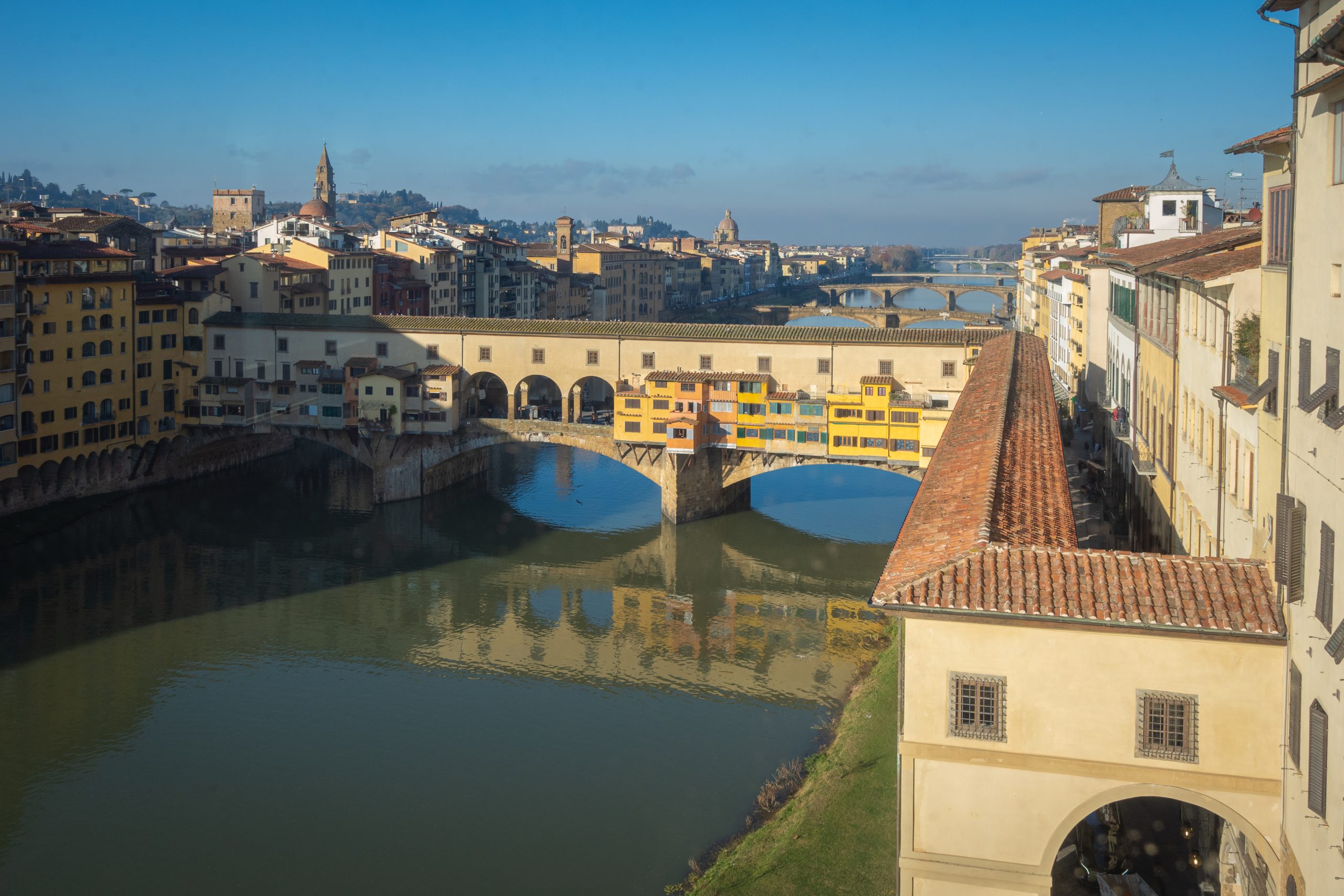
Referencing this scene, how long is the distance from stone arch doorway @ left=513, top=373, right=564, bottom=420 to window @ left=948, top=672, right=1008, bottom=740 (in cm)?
Answer: 3127

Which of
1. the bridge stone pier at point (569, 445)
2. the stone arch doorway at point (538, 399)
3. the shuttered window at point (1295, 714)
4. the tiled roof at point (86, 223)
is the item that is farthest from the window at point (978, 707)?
the tiled roof at point (86, 223)

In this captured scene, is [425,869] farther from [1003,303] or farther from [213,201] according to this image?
[1003,303]

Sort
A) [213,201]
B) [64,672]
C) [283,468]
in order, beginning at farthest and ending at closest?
1. [213,201]
2. [283,468]
3. [64,672]

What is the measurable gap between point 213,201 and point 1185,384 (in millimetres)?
94475

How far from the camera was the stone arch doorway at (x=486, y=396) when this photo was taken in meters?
38.9

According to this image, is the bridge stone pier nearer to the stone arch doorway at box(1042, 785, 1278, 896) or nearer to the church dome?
the stone arch doorway at box(1042, 785, 1278, 896)

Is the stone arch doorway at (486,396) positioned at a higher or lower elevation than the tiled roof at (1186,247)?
lower

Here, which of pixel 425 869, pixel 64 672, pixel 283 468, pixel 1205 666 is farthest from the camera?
pixel 283 468

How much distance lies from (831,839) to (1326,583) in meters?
7.86

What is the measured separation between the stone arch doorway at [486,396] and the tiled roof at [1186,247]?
2051cm

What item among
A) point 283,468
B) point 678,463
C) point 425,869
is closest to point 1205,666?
point 425,869

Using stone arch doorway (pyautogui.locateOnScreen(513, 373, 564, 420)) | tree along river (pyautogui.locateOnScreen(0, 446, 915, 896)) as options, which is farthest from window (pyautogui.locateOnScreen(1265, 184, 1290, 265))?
stone arch doorway (pyautogui.locateOnScreen(513, 373, 564, 420))

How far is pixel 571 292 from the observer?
2840 inches

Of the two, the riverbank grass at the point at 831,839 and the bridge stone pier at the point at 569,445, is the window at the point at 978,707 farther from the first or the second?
the bridge stone pier at the point at 569,445
